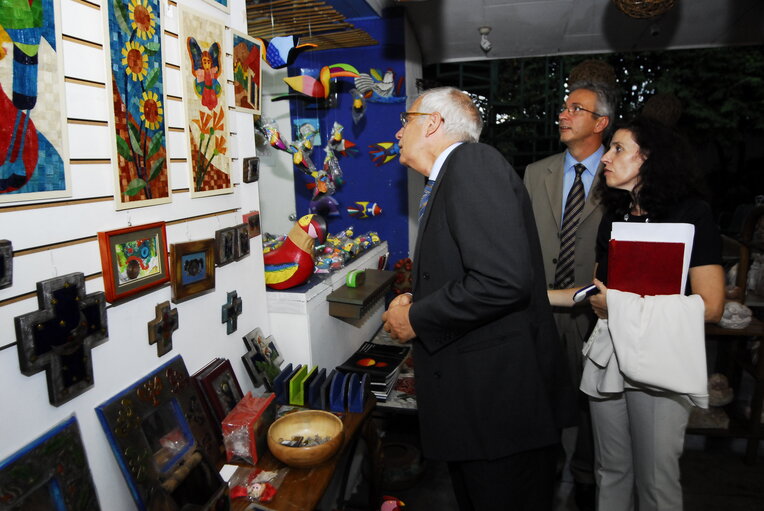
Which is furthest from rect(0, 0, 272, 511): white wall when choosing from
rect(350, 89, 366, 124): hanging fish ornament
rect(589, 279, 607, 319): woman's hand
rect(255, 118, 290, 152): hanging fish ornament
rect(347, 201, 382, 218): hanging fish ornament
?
rect(347, 201, 382, 218): hanging fish ornament

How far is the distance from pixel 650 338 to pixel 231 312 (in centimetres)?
141

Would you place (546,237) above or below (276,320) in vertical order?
above

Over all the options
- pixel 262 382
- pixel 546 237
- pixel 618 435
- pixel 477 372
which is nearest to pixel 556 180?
pixel 546 237

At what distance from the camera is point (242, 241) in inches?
75.3

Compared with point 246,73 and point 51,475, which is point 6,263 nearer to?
point 51,475

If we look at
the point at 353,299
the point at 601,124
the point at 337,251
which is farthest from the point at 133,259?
the point at 601,124

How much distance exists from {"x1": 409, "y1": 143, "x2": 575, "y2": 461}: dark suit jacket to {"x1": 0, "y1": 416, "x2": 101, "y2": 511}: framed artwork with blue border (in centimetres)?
87

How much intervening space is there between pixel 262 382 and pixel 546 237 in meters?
1.45

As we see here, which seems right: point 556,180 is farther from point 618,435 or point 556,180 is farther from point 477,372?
point 477,372

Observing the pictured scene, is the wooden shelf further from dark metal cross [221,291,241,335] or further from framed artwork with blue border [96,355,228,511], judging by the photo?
framed artwork with blue border [96,355,228,511]

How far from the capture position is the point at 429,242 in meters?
1.46

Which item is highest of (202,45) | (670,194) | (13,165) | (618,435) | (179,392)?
(202,45)

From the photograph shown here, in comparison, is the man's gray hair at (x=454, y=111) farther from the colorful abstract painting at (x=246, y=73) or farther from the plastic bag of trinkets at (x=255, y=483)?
the plastic bag of trinkets at (x=255, y=483)

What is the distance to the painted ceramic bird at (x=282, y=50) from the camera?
2209mm
